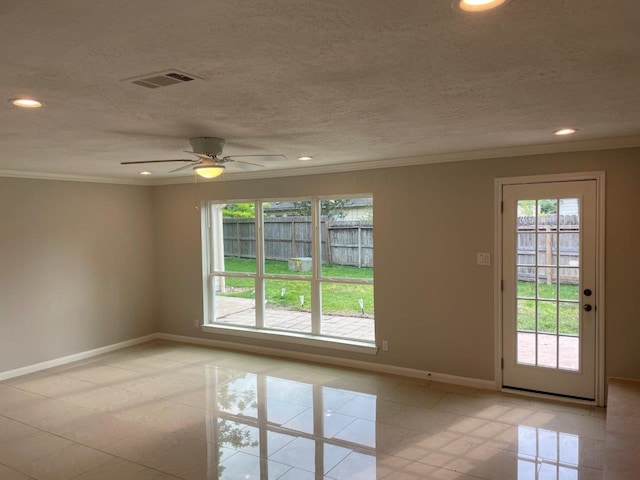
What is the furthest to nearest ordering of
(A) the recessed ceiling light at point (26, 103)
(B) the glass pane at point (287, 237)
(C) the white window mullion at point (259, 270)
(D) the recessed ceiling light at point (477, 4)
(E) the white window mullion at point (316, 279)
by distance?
(C) the white window mullion at point (259, 270) < (B) the glass pane at point (287, 237) < (E) the white window mullion at point (316, 279) < (A) the recessed ceiling light at point (26, 103) < (D) the recessed ceiling light at point (477, 4)

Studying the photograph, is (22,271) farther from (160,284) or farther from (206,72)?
(206,72)

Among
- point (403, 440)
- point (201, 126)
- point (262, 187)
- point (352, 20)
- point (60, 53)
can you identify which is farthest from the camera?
point (262, 187)

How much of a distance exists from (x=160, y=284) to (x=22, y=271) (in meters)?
1.90

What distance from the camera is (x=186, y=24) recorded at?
1.49 m

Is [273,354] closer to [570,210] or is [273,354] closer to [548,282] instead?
[548,282]

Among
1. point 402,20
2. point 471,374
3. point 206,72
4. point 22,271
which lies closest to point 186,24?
point 206,72

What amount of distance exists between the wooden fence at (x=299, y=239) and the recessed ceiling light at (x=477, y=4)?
3916 mm

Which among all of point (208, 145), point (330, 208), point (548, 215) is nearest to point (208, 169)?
point (208, 145)

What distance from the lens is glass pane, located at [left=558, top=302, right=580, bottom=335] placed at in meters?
4.18

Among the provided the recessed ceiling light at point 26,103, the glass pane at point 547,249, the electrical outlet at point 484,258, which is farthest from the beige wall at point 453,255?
the recessed ceiling light at point 26,103

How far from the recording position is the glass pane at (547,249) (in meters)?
4.22

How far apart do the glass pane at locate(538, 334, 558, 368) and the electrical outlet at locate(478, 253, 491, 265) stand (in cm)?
83

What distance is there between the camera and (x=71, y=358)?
574 centimetres

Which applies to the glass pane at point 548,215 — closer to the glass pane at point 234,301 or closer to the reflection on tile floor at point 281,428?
the reflection on tile floor at point 281,428
